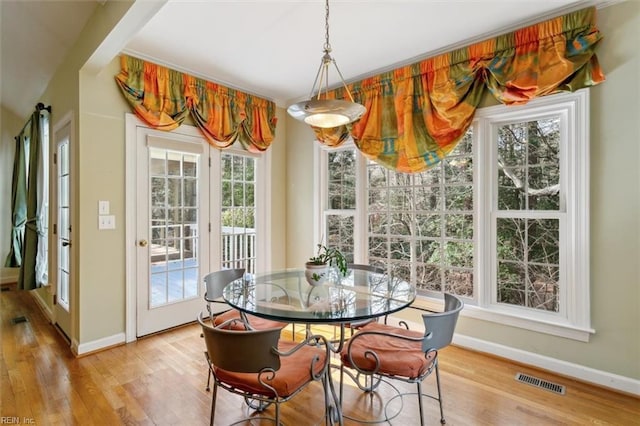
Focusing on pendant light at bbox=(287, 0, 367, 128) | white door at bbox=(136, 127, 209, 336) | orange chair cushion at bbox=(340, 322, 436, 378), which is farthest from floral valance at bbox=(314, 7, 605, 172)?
orange chair cushion at bbox=(340, 322, 436, 378)

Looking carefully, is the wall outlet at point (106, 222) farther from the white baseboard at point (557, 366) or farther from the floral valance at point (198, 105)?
the white baseboard at point (557, 366)

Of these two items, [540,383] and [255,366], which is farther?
[540,383]

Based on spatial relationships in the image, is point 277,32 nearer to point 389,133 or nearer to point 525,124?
point 389,133

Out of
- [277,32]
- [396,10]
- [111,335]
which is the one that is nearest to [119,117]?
[277,32]

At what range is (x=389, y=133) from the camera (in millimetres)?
3232

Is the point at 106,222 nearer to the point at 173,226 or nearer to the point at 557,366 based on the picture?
the point at 173,226

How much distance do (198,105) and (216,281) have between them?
1.97 meters

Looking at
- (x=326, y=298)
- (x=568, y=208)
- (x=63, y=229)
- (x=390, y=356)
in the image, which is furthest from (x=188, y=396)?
(x=568, y=208)

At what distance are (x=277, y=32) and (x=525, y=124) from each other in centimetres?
218

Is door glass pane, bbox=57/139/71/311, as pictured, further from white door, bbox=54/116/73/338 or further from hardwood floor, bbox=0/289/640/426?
hardwood floor, bbox=0/289/640/426

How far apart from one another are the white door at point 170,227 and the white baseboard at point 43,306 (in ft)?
4.56

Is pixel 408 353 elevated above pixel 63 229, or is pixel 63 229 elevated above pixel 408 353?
pixel 63 229

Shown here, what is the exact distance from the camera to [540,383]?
2.31m

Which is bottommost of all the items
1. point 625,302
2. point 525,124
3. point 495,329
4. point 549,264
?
point 495,329
